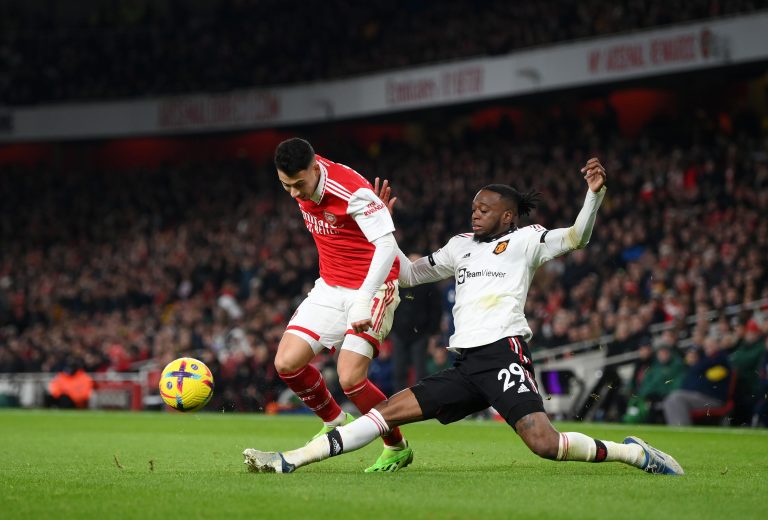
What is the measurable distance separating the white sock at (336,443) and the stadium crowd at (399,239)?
28.9ft

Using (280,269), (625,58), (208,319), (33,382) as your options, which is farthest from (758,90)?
(33,382)

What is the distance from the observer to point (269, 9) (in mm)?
33781

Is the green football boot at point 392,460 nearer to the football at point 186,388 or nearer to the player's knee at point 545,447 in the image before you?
the player's knee at point 545,447

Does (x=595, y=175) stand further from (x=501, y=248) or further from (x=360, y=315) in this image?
(x=360, y=315)

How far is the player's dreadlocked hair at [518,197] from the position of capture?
738cm

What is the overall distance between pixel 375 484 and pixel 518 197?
2.13 meters

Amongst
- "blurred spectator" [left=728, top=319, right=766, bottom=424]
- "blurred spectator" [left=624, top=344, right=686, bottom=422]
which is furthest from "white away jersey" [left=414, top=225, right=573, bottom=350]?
"blurred spectator" [left=624, top=344, right=686, bottom=422]

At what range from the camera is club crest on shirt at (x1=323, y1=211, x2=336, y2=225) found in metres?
7.55

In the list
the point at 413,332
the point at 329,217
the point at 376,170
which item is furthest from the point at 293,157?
the point at 376,170

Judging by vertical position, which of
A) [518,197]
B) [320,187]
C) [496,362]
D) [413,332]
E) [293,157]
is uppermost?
[293,157]

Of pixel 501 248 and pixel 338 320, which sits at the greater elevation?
pixel 501 248

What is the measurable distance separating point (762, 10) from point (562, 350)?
8.37 meters

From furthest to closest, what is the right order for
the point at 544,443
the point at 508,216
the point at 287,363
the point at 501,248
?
1. the point at 287,363
2. the point at 508,216
3. the point at 501,248
4. the point at 544,443

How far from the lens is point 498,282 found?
23.5 ft
